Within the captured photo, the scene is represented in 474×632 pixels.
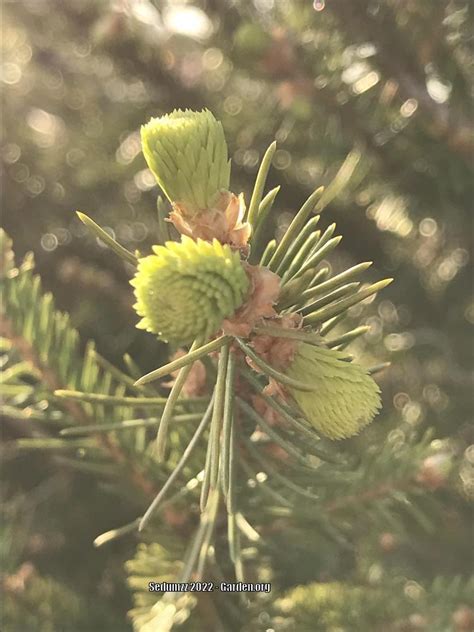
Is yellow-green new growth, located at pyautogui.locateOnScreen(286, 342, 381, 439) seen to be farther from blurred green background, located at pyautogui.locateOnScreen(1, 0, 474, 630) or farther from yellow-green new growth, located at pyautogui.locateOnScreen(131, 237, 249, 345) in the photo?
blurred green background, located at pyautogui.locateOnScreen(1, 0, 474, 630)

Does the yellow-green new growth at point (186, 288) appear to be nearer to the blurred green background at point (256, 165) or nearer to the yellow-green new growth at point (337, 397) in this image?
the yellow-green new growth at point (337, 397)

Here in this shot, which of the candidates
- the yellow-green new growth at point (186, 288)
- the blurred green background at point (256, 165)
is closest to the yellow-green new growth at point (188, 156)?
the yellow-green new growth at point (186, 288)

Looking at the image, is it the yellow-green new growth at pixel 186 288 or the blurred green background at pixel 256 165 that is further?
the blurred green background at pixel 256 165

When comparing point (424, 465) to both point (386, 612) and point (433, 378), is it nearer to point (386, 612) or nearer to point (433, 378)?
point (386, 612)

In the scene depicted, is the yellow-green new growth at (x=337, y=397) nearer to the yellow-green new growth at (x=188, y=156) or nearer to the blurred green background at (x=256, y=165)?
the yellow-green new growth at (x=188, y=156)

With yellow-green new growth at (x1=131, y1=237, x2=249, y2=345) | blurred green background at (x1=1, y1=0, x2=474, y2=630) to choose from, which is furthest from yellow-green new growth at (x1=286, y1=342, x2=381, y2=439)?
blurred green background at (x1=1, y1=0, x2=474, y2=630)

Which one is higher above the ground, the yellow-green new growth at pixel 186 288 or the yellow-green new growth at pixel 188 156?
the yellow-green new growth at pixel 188 156

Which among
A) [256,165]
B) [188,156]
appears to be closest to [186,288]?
[188,156]
